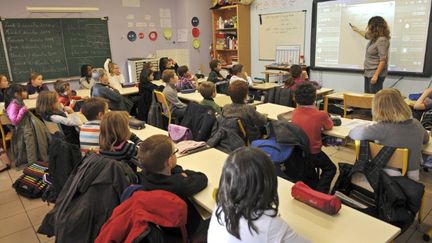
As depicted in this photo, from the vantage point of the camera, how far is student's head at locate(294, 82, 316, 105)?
2488mm

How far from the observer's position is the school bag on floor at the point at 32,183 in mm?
3237

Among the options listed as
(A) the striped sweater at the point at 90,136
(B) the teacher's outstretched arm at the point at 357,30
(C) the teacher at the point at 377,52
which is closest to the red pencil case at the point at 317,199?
(A) the striped sweater at the point at 90,136

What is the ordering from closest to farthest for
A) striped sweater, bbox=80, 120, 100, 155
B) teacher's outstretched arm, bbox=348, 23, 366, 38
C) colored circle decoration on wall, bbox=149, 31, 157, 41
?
striped sweater, bbox=80, 120, 100, 155
teacher's outstretched arm, bbox=348, 23, 366, 38
colored circle decoration on wall, bbox=149, 31, 157, 41

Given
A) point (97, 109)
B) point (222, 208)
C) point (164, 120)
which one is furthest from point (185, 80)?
point (222, 208)

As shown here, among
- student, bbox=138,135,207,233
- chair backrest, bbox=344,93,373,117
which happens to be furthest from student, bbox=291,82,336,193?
chair backrest, bbox=344,93,373,117

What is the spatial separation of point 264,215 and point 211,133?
1885mm

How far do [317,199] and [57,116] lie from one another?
275 cm

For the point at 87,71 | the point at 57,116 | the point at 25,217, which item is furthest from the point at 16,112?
the point at 87,71

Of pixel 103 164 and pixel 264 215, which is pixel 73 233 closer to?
pixel 103 164

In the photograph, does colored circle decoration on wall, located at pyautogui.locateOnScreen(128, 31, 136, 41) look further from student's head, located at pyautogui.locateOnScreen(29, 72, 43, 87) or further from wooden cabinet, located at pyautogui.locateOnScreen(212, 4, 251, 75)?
student's head, located at pyautogui.locateOnScreen(29, 72, 43, 87)

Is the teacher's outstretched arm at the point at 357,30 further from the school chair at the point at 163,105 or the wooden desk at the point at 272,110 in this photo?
the school chair at the point at 163,105

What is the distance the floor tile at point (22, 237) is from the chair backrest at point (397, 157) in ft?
8.28

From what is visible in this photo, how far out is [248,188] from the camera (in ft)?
3.63

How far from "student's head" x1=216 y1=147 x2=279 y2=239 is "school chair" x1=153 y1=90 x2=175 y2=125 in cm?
324
